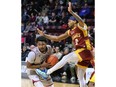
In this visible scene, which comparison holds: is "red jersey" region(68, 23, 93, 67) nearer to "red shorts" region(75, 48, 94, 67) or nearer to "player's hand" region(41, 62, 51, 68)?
"red shorts" region(75, 48, 94, 67)

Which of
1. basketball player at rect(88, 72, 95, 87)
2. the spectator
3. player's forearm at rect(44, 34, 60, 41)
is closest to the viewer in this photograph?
basketball player at rect(88, 72, 95, 87)

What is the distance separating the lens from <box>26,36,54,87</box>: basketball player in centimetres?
400

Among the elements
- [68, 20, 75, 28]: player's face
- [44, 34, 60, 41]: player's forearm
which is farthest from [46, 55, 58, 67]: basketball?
[68, 20, 75, 28]: player's face

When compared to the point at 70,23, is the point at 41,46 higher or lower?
lower

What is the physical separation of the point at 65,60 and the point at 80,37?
28cm

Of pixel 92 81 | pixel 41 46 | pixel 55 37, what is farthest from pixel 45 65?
pixel 92 81

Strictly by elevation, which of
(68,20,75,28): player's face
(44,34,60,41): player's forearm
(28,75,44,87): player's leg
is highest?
(68,20,75,28): player's face

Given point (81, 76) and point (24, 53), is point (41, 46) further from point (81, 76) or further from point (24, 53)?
point (81, 76)

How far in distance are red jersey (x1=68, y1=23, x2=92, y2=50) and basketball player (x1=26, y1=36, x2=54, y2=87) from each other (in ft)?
1.01

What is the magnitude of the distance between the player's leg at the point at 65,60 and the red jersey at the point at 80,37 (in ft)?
0.29

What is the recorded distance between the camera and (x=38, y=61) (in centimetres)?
402
